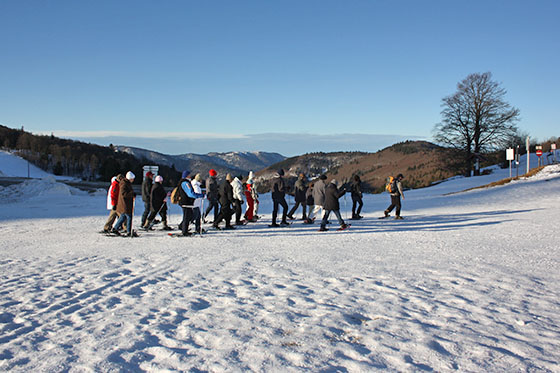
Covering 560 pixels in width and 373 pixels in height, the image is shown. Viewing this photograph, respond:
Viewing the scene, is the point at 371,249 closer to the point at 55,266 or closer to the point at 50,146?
the point at 55,266

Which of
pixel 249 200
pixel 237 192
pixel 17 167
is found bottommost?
pixel 249 200

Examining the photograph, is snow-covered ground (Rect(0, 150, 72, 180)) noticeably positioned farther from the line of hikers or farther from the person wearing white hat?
the person wearing white hat

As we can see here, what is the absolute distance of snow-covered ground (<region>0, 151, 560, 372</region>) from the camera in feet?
12.4

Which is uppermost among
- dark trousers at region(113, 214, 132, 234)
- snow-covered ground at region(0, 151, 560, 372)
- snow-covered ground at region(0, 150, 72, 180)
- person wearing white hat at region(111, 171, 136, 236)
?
snow-covered ground at region(0, 150, 72, 180)

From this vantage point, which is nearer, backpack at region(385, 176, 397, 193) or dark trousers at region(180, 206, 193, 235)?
dark trousers at region(180, 206, 193, 235)

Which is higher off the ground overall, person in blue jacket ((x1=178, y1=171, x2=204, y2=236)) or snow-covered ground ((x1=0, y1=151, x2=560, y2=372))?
person in blue jacket ((x1=178, y1=171, x2=204, y2=236))

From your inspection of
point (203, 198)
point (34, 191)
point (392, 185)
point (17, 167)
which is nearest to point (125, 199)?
point (203, 198)

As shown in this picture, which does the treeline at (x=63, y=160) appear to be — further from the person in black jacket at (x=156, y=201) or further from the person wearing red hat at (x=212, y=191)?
the person in black jacket at (x=156, y=201)

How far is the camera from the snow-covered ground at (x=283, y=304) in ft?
12.4

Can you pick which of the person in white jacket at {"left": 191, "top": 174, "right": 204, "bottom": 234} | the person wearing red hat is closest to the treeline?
the person wearing red hat

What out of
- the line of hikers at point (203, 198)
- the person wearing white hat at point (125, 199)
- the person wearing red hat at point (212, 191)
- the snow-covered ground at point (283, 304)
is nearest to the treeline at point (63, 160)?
the person wearing red hat at point (212, 191)

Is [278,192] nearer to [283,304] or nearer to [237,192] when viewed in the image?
[237,192]

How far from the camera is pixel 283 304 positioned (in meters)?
5.34

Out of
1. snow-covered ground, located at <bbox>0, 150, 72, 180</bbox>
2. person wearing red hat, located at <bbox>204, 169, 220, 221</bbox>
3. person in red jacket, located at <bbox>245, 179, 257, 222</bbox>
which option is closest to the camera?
person wearing red hat, located at <bbox>204, 169, 220, 221</bbox>
